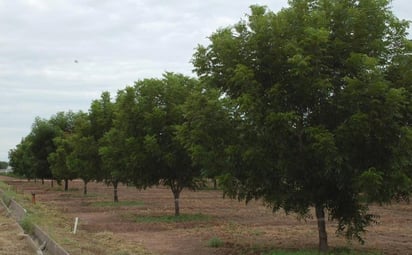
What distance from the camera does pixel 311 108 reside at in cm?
1164

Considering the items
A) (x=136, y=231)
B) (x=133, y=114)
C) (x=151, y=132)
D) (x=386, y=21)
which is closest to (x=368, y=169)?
(x=386, y=21)

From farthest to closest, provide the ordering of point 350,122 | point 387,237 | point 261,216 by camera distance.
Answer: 1. point 261,216
2. point 387,237
3. point 350,122

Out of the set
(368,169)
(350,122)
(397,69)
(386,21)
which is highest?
(386,21)

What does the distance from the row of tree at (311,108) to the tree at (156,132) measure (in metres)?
8.79

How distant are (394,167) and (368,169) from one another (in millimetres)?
489

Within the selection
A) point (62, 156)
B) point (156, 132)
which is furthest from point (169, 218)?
point (62, 156)

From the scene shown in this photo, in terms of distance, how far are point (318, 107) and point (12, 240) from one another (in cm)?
1022

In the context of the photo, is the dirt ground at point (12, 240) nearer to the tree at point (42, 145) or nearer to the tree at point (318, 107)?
the tree at point (318, 107)

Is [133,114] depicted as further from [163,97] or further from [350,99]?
[350,99]

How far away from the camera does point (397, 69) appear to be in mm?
11484

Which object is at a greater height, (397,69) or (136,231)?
(397,69)

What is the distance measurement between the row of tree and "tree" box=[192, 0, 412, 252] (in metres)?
0.02

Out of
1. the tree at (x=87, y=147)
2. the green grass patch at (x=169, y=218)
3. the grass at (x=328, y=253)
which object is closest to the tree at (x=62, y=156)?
the tree at (x=87, y=147)

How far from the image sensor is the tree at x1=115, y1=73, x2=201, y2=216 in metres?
22.0
